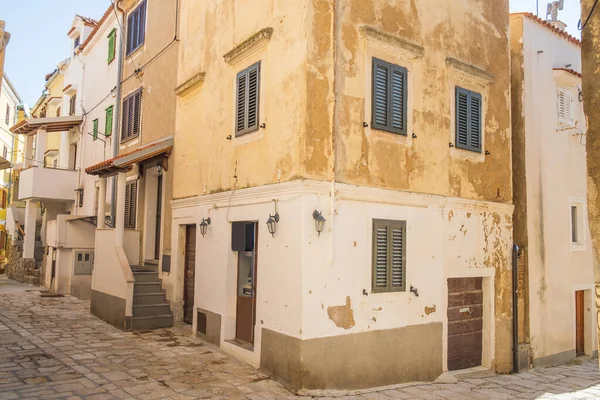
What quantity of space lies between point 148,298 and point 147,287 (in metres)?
0.36

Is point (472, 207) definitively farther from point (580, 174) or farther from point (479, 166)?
point (580, 174)

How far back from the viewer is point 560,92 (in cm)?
1400

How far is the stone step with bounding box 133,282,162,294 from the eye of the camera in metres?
13.2

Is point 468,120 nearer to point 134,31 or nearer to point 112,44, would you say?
point 134,31

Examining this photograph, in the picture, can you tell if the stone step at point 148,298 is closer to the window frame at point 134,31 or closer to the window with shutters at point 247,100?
the window with shutters at point 247,100

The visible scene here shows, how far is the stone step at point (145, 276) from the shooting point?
44.4 ft

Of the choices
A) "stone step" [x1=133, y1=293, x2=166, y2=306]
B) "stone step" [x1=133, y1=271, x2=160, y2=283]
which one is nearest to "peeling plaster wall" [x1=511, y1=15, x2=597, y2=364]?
"stone step" [x1=133, y1=293, x2=166, y2=306]

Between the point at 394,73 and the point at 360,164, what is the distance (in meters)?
2.09

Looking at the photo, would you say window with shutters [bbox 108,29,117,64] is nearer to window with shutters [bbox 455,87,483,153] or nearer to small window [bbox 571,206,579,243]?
window with shutters [bbox 455,87,483,153]

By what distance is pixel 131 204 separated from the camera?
52.4ft

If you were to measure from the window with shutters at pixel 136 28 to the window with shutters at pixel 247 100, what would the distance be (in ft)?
24.9

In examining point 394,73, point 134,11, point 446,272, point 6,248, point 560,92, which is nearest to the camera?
point 394,73

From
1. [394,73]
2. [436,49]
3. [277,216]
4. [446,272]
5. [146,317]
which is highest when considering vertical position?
[436,49]

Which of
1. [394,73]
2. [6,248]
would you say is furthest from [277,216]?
[6,248]
